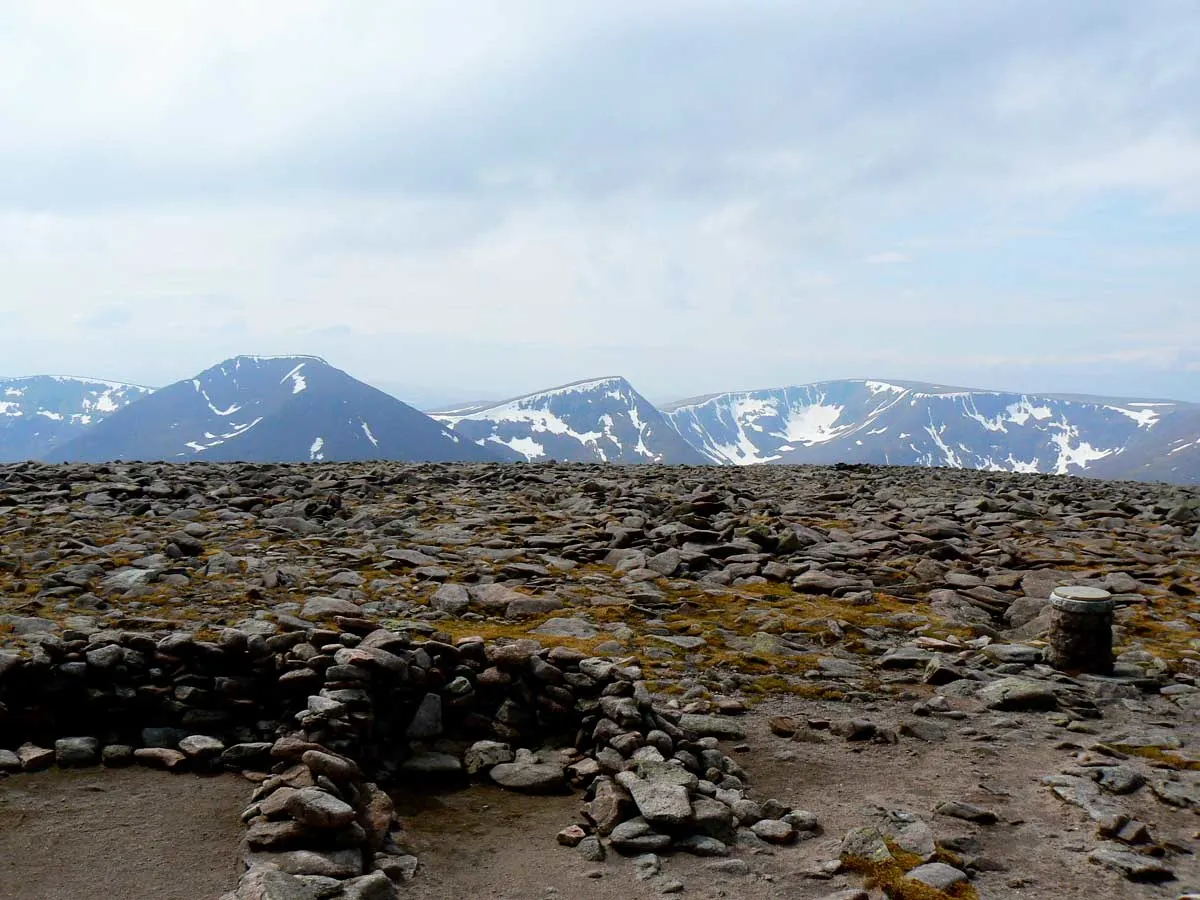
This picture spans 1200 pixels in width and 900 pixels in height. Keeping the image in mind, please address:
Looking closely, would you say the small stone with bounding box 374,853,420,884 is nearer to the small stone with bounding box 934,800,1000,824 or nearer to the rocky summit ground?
the rocky summit ground

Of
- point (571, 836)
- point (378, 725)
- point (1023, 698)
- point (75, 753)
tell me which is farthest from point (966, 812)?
point (75, 753)

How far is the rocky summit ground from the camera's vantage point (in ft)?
23.5

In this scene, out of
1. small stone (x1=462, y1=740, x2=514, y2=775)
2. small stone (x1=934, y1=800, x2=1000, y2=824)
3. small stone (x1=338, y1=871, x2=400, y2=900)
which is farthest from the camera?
small stone (x1=462, y1=740, x2=514, y2=775)

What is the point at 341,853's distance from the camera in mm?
6852

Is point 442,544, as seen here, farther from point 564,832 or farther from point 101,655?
point 564,832

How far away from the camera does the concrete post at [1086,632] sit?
38.8 feet

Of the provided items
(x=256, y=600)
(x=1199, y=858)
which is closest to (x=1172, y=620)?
(x=1199, y=858)

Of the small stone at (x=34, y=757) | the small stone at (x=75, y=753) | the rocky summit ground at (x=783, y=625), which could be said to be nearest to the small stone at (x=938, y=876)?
the rocky summit ground at (x=783, y=625)

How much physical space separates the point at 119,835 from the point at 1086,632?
12.6 metres

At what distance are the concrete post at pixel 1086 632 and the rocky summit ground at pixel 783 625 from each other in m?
0.32

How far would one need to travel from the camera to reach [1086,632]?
11828 mm

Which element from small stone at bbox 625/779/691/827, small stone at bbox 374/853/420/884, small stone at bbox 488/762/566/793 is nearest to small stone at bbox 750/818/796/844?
small stone at bbox 625/779/691/827

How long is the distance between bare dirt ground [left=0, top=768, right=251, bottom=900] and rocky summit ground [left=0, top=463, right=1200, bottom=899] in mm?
763

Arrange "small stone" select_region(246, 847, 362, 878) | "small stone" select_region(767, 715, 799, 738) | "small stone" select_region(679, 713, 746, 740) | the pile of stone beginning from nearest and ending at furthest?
the pile of stone → "small stone" select_region(246, 847, 362, 878) → "small stone" select_region(679, 713, 746, 740) → "small stone" select_region(767, 715, 799, 738)
